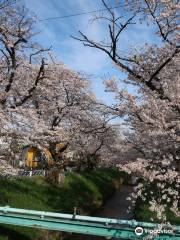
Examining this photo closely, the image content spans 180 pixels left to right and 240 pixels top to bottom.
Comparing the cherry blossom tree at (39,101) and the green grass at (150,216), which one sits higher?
the cherry blossom tree at (39,101)

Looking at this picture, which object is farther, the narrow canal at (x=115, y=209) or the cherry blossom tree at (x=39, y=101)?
the narrow canal at (x=115, y=209)

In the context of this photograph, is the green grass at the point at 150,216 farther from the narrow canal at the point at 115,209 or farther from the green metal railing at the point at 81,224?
the narrow canal at the point at 115,209

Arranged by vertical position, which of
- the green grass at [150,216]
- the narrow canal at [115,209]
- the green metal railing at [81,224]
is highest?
the narrow canal at [115,209]

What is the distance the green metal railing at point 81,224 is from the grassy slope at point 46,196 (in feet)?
2.72

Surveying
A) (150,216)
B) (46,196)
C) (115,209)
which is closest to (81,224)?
(150,216)

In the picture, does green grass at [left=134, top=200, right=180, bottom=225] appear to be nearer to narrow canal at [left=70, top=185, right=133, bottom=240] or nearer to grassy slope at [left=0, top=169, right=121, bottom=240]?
narrow canal at [left=70, top=185, right=133, bottom=240]

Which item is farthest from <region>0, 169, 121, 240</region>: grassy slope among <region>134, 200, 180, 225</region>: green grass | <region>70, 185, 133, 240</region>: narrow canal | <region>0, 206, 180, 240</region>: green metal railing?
<region>134, 200, 180, 225</region>: green grass

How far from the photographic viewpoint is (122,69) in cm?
1355

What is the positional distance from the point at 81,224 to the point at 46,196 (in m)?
8.22

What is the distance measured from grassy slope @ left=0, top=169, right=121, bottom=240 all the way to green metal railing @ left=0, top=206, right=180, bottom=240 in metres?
0.83

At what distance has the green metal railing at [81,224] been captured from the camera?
1180 centimetres

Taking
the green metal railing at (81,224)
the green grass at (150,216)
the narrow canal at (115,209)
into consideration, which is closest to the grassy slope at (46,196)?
the narrow canal at (115,209)

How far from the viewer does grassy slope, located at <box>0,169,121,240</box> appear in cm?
1495

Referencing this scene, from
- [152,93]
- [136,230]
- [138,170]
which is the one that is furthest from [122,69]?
[136,230]
